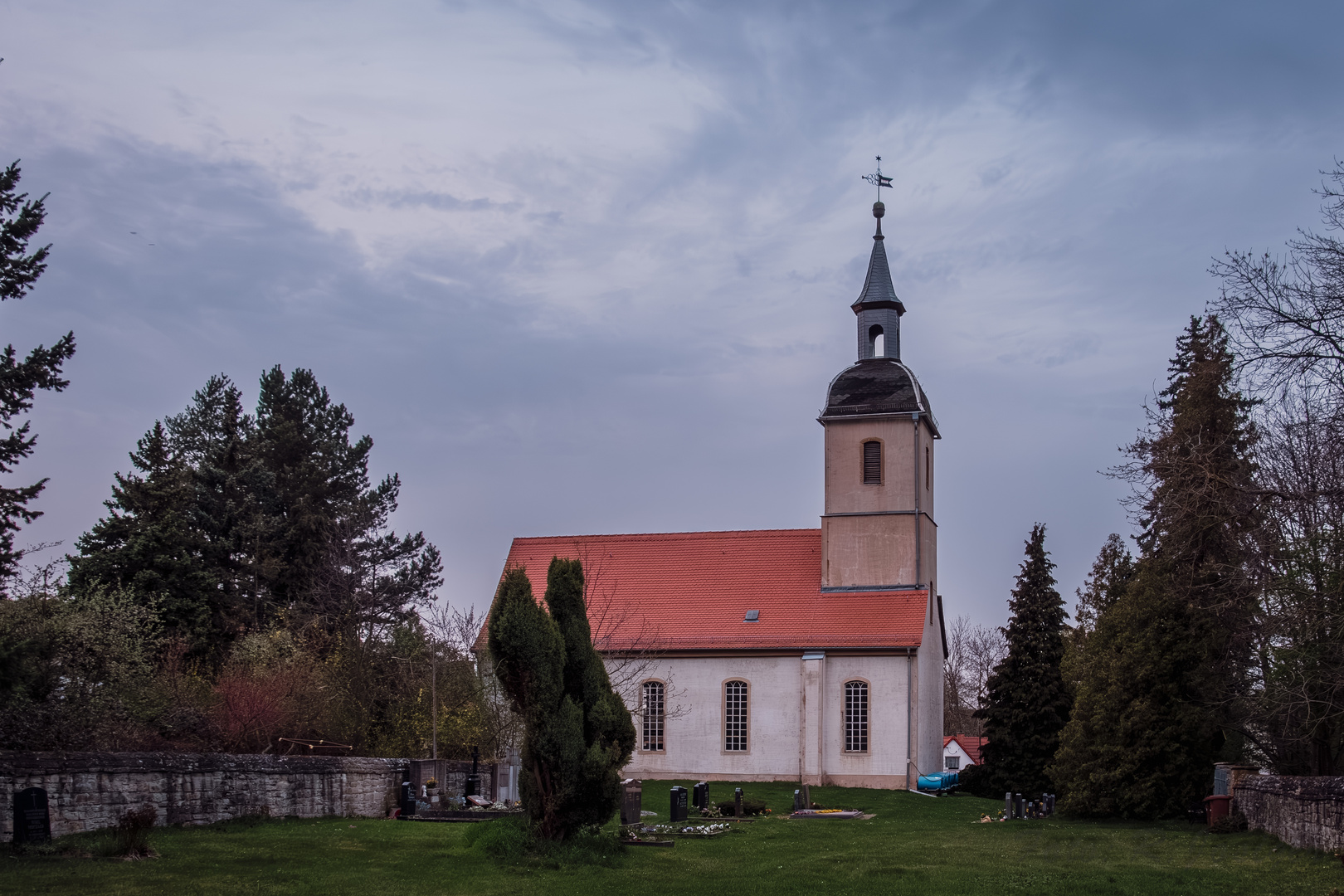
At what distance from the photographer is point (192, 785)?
53.5 feet

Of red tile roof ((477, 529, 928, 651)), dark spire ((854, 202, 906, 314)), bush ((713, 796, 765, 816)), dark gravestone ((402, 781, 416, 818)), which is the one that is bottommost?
bush ((713, 796, 765, 816))

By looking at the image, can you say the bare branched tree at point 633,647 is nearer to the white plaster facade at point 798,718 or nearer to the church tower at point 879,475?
the white plaster facade at point 798,718

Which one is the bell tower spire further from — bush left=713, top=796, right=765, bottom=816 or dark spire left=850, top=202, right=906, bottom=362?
bush left=713, top=796, right=765, bottom=816

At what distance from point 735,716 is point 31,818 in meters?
25.1

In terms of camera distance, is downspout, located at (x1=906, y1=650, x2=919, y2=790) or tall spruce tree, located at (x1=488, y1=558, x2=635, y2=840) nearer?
tall spruce tree, located at (x1=488, y1=558, x2=635, y2=840)

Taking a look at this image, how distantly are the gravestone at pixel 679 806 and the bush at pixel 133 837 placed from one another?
11.3 metres

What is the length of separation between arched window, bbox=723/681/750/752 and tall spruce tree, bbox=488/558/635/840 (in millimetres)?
20319

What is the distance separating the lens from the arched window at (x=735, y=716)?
35.8 metres

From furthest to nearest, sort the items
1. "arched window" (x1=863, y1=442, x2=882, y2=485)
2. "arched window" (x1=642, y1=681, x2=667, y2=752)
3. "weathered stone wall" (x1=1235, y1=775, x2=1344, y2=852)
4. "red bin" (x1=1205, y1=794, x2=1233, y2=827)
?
1. "arched window" (x1=863, y1=442, x2=882, y2=485)
2. "arched window" (x1=642, y1=681, x2=667, y2=752)
3. "red bin" (x1=1205, y1=794, x2=1233, y2=827)
4. "weathered stone wall" (x1=1235, y1=775, x2=1344, y2=852)

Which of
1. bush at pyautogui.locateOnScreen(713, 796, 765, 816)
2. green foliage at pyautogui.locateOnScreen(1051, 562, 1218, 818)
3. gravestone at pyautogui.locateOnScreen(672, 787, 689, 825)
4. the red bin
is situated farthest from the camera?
green foliage at pyautogui.locateOnScreen(1051, 562, 1218, 818)

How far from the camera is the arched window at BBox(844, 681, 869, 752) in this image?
34938mm

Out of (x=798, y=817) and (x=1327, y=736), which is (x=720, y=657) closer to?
(x=798, y=817)

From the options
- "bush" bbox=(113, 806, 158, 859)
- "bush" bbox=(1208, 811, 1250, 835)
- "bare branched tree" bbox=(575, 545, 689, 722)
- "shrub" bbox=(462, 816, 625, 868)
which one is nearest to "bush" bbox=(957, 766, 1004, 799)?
"bare branched tree" bbox=(575, 545, 689, 722)

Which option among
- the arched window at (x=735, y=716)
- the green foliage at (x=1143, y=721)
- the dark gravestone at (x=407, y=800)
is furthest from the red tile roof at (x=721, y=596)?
the dark gravestone at (x=407, y=800)
